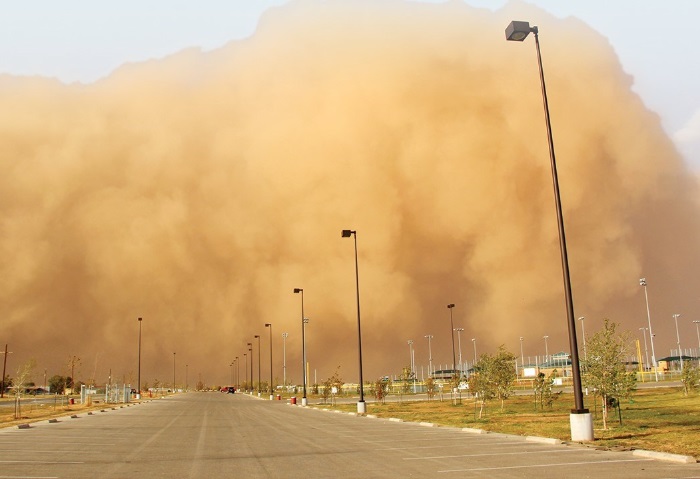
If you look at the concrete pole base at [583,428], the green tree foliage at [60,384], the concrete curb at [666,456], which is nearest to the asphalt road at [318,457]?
the concrete curb at [666,456]

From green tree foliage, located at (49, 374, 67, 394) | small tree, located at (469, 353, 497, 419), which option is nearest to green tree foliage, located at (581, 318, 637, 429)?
small tree, located at (469, 353, 497, 419)

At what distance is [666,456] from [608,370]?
6.27m

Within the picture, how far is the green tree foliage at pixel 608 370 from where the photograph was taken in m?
16.4

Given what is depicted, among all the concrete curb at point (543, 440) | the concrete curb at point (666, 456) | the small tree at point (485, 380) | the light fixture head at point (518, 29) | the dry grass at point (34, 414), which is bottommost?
the dry grass at point (34, 414)

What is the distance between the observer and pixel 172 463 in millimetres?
11570

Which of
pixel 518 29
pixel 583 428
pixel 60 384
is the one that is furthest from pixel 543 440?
pixel 60 384

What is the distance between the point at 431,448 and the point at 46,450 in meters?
8.30

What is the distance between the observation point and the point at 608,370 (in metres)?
16.5

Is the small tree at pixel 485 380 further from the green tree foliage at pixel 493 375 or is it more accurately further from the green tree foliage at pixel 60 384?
the green tree foliage at pixel 60 384

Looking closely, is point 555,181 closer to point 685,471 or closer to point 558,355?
point 685,471

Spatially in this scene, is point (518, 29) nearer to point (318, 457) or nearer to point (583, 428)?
point (583, 428)

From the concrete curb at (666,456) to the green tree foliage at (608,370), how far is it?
17.0 ft

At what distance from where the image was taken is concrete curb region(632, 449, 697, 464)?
33.0 ft

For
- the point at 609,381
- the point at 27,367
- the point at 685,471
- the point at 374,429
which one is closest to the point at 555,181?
the point at 609,381
